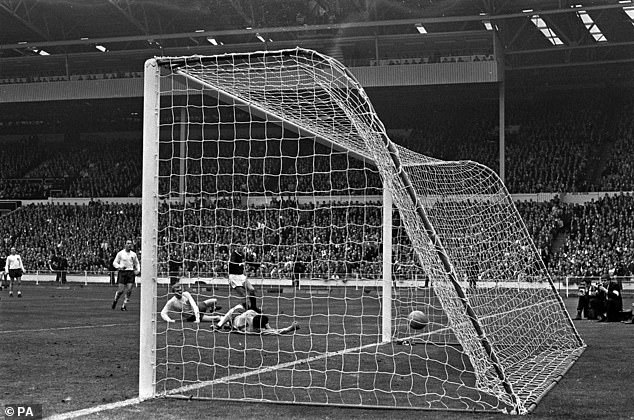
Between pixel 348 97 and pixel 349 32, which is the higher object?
pixel 349 32

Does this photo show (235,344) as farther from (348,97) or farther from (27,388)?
(348,97)

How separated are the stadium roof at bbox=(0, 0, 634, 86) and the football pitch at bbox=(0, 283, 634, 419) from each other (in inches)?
1117

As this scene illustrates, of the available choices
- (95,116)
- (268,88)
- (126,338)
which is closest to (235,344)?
(126,338)

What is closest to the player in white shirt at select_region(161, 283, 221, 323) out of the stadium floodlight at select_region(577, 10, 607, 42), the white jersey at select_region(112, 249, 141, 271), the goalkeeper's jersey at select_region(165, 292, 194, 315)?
the goalkeeper's jersey at select_region(165, 292, 194, 315)

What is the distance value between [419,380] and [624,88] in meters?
46.3

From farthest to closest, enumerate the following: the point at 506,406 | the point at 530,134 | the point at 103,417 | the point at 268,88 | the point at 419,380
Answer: the point at 530,134
the point at 268,88
the point at 419,380
the point at 506,406
the point at 103,417

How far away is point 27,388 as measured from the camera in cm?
847

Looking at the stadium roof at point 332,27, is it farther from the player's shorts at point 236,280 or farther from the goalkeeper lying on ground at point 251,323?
the goalkeeper lying on ground at point 251,323

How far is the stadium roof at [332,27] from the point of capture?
4256 cm

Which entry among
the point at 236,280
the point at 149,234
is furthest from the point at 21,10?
the point at 149,234

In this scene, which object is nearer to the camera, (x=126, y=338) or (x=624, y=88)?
(x=126, y=338)

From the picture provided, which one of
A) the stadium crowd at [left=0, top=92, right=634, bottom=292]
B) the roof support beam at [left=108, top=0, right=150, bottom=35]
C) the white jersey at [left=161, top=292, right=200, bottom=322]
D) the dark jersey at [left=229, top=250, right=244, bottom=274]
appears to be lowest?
the white jersey at [left=161, top=292, right=200, bottom=322]

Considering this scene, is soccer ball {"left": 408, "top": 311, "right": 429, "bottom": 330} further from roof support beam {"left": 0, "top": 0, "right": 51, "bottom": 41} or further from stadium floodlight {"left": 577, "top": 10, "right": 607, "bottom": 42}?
roof support beam {"left": 0, "top": 0, "right": 51, "bottom": 41}

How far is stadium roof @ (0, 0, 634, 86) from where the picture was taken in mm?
42562
